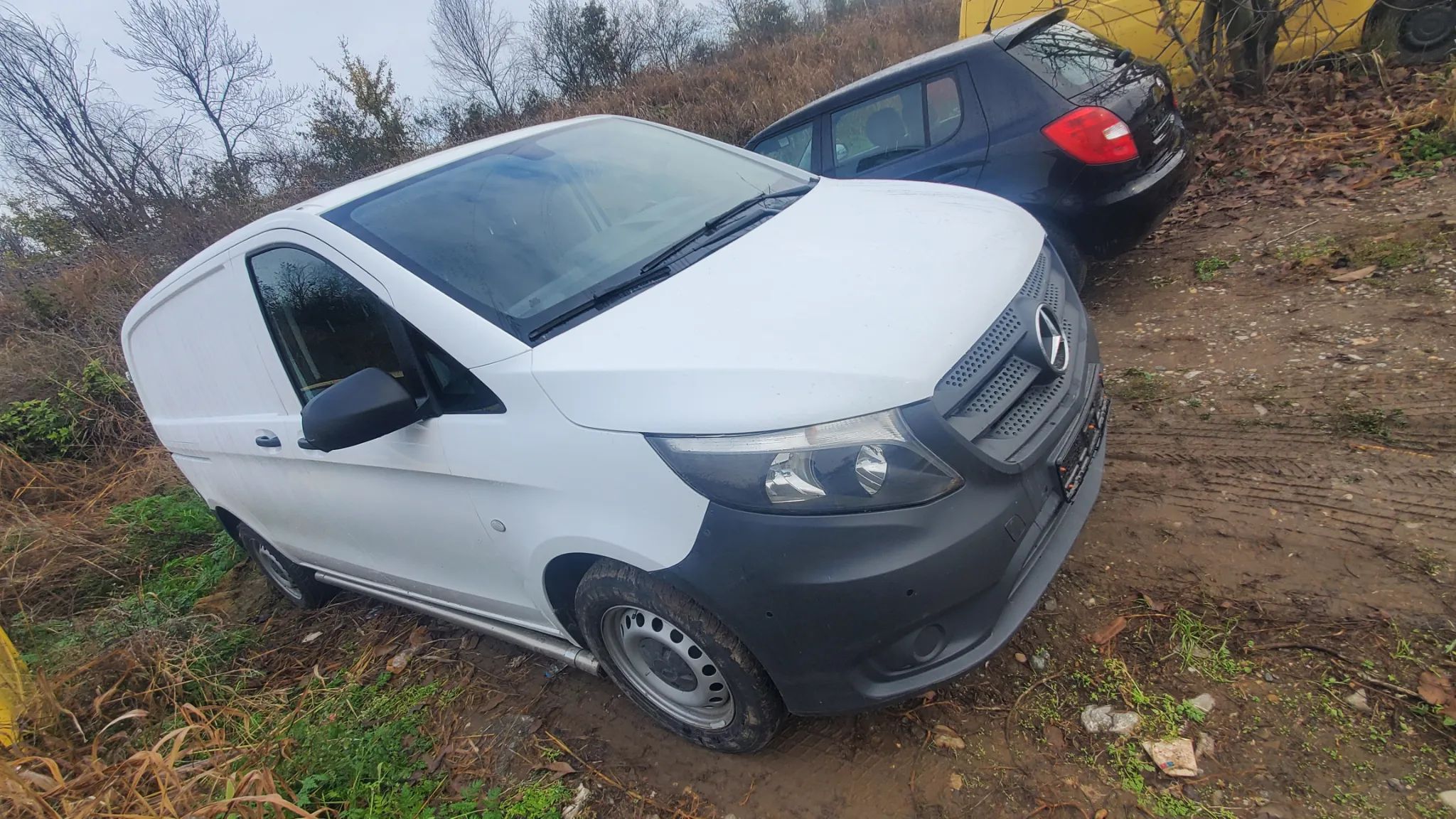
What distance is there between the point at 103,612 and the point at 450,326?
3.69m

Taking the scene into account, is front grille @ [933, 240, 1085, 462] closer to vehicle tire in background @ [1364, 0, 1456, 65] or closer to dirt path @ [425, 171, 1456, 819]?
dirt path @ [425, 171, 1456, 819]

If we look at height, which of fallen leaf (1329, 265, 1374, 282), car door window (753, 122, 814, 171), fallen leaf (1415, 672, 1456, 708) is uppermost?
car door window (753, 122, 814, 171)

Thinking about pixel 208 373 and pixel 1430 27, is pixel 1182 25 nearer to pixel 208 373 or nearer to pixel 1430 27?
pixel 1430 27

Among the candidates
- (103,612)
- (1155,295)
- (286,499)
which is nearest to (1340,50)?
(1155,295)

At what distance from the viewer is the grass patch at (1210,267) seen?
433 centimetres

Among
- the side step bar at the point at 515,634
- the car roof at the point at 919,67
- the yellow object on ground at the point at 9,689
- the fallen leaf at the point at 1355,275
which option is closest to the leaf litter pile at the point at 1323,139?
the fallen leaf at the point at 1355,275

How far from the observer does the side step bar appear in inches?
95.2

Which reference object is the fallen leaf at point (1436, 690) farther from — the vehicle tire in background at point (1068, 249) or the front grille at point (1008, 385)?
the vehicle tire in background at point (1068, 249)

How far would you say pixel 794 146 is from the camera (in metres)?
5.12

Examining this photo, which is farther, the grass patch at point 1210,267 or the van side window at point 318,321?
the grass patch at point 1210,267

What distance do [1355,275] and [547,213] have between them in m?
4.06

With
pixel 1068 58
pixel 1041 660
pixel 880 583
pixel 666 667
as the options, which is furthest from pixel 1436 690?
pixel 1068 58

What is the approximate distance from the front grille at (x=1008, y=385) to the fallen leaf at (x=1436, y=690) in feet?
3.80

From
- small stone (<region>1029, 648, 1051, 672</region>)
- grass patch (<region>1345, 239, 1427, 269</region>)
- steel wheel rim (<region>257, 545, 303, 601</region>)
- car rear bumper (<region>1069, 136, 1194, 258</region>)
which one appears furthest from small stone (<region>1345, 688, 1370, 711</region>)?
steel wheel rim (<region>257, 545, 303, 601</region>)
